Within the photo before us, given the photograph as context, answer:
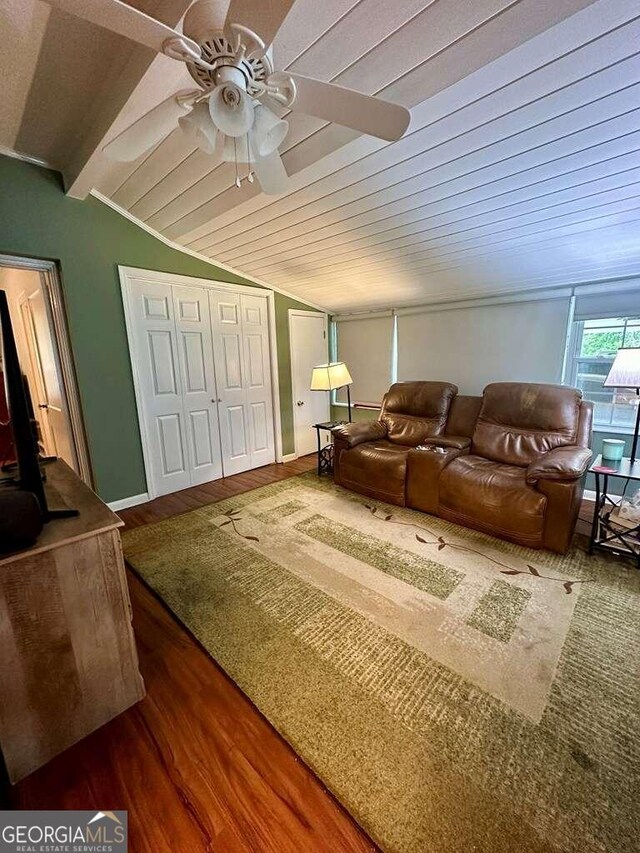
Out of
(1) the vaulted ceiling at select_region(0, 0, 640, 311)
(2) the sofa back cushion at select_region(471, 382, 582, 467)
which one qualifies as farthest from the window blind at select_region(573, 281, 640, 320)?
(2) the sofa back cushion at select_region(471, 382, 582, 467)

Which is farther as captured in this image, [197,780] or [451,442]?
[451,442]

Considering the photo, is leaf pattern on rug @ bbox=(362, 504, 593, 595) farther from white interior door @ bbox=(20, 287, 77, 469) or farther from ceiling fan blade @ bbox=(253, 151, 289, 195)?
white interior door @ bbox=(20, 287, 77, 469)

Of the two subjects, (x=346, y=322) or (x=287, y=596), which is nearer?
(x=287, y=596)

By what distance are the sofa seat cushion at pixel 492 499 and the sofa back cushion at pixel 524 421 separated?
0.16 meters

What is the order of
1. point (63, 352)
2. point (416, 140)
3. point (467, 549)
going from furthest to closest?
1. point (63, 352)
2. point (467, 549)
3. point (416, 140)

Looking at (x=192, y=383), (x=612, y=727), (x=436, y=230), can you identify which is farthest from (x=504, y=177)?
(x=192, y=383)

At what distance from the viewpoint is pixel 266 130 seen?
1164 millimetres

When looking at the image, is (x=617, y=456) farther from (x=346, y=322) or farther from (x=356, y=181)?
(x=346, y=322)

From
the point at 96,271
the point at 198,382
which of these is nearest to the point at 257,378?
the point at 198,382

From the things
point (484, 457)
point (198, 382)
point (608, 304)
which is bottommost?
point (484, 457)

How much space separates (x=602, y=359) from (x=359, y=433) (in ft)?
7.27

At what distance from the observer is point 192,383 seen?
341 cm

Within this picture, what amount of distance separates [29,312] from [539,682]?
4.56m

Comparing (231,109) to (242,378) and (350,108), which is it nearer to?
(350,108)
